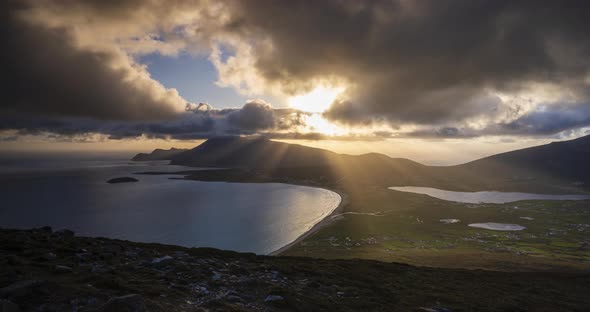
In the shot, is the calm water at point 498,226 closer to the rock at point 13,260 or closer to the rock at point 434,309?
the rock at point 434,309

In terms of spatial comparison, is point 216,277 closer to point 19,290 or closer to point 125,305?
point 125,305

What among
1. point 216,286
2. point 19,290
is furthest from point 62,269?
point 216,286

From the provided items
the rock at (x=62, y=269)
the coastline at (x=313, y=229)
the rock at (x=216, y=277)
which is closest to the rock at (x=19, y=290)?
the rock at (x=62, y=269)

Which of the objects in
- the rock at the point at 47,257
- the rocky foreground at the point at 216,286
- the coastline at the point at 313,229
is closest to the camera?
the rocky foreground at the point at 216,286

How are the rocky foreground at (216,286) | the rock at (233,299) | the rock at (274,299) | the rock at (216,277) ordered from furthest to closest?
the rock at (216,277)
the rock at (274,299)
the rock at (233,299)
the rocky foreground at (216,286)

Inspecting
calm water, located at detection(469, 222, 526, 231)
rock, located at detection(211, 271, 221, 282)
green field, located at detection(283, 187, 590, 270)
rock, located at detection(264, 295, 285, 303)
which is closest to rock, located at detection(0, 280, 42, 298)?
rock, located at detection(211, 271, 221, 282)

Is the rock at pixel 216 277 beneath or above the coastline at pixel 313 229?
above

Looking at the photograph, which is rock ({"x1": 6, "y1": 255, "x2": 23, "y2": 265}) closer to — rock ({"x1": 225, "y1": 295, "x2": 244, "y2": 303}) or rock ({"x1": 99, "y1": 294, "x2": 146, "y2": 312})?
rock ({"x1": 99, "y1": 294, "x2": 146, "y2": 312})
